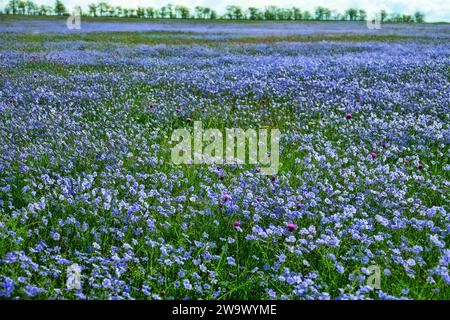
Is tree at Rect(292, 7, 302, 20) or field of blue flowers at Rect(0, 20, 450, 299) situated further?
tree at Rect(292, 7, 302, 20)

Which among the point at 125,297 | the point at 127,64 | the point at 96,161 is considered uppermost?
the point at 127,64

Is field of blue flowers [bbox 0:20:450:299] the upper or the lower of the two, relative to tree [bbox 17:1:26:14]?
lower

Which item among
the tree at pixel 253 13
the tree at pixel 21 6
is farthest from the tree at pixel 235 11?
the tree at pixel 21 6

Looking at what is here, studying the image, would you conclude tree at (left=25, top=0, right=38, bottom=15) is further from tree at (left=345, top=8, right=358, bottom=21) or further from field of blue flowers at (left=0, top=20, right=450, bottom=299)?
field of blue flowers at (left=0, top=20, right=450, bottom=299)

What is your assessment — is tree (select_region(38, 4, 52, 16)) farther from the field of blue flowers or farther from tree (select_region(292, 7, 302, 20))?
the field of blue flowers

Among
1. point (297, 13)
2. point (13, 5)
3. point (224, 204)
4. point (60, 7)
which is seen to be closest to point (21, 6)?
point (13, 5)

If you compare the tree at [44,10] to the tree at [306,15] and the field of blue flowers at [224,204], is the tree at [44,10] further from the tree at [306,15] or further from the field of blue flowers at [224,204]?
the field of blue flowers at [224,204]

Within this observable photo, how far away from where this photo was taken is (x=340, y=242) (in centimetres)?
371

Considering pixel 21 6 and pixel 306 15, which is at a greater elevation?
pixel 21 6

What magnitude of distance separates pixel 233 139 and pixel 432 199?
2889 mm

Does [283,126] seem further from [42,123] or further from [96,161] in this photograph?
[42,123]

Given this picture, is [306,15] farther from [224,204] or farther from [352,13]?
[224,204]

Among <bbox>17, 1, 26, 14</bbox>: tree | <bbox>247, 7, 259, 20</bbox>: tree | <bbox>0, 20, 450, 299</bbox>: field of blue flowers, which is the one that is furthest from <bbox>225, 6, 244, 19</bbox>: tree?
<bbox>0, 20, 450, 299</bbox>: field of blue flowers
